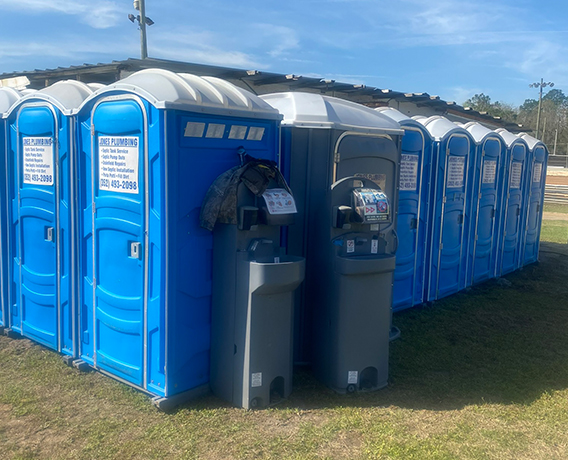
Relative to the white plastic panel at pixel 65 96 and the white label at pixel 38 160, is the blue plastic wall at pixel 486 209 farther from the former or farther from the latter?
the white label at pixel 38 160

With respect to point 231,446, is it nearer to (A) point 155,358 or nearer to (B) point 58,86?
(A) point 155,358

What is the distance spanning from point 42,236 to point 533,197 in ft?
26.1

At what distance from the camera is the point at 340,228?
431cm

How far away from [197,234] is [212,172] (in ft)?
1.49

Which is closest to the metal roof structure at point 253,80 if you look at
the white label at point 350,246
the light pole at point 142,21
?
the white label at point 350,246

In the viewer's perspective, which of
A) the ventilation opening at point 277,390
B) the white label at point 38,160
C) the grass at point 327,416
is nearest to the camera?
the grass at point 327,416

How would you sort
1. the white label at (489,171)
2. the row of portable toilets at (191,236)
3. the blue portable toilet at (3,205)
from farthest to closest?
1. the white label at (489,171)
2. the blue portable toilet at (3,205)
3. the row of portable toilets at (191,236)

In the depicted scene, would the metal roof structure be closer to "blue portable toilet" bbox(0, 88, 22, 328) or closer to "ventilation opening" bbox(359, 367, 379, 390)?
"blue portable toilet" bbox(0, 88, 22, 328)

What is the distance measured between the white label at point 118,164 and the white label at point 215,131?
20.0 inches

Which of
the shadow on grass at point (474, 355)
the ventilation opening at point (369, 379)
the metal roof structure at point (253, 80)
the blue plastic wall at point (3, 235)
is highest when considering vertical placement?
the metal roof structure at point (253, 80)

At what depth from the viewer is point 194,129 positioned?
3.77 m

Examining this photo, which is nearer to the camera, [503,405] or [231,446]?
[231,446]

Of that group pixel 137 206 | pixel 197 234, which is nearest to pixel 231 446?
pixel 197 234

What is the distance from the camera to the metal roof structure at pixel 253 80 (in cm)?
824
